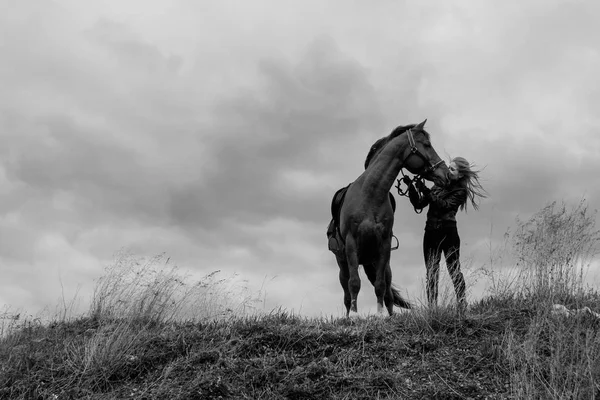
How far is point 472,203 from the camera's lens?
10219 mm

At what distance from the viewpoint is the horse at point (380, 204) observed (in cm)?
989

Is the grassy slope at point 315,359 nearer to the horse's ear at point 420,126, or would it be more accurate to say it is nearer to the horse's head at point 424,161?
the horse's head at point 424,161

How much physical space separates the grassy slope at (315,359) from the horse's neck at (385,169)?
2.27m

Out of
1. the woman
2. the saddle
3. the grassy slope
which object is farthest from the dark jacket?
the grassy slope

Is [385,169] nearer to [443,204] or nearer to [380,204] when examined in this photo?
[380,204]

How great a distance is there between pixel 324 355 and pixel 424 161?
393cm

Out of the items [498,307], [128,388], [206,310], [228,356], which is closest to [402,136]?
[498,307]

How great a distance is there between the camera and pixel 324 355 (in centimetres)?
752

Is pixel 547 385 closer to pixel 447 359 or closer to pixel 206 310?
pixel 447 359

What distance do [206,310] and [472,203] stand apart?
4.33m

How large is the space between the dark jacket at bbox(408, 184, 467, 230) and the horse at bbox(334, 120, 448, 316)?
17 centimetres

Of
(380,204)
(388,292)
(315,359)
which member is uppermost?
(380,204)

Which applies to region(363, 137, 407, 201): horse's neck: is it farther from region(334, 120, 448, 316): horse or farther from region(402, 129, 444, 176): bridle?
region(402, 129, 444, 176): bridle

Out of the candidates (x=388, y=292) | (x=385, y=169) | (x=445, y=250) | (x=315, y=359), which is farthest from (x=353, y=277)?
(x=315, y=359)
